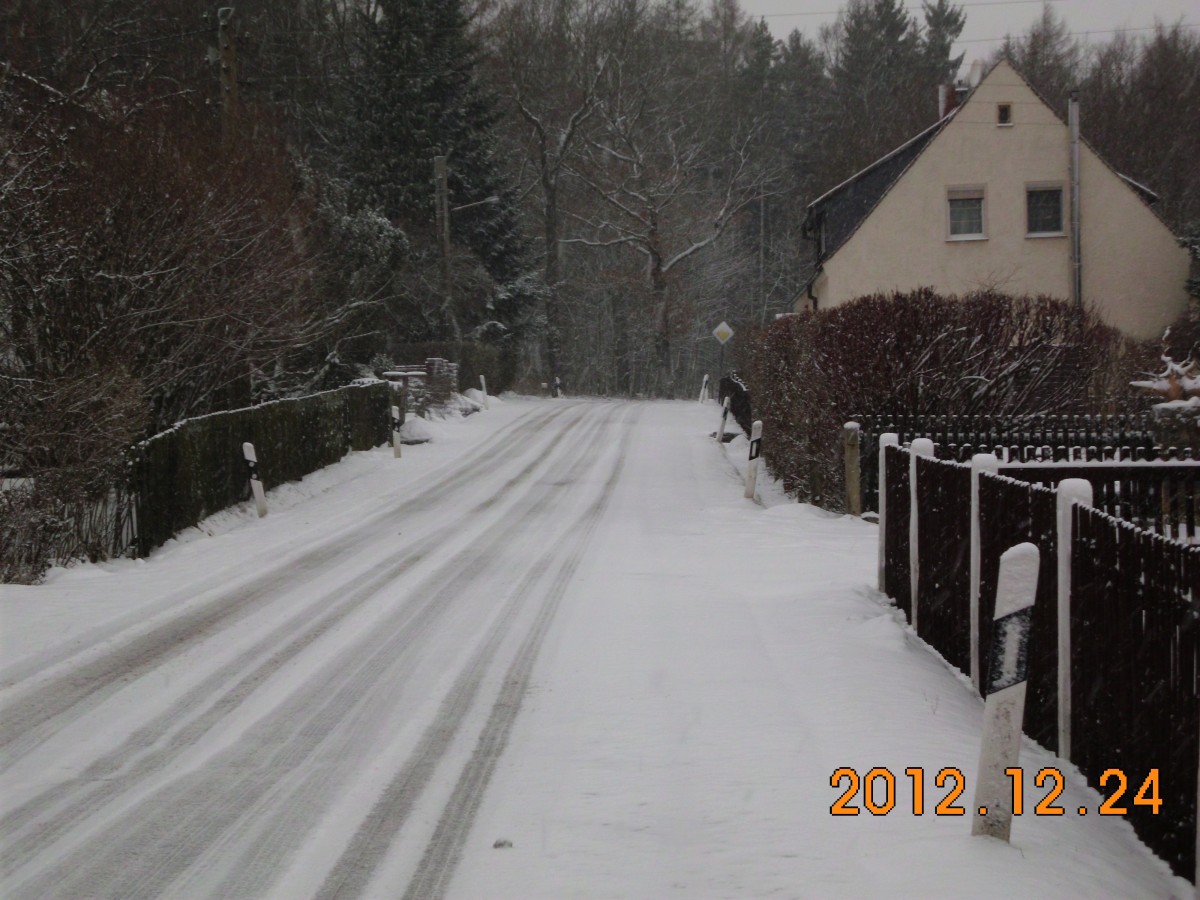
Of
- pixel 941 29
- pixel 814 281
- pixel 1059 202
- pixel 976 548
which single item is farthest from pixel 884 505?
pixel 941 29

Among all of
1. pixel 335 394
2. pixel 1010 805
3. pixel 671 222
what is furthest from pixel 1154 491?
pixel 671 222

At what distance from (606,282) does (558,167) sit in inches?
287

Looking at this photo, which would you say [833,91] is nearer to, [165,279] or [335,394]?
[335,394]

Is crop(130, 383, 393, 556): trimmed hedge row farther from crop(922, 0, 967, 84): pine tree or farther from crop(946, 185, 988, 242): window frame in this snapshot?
crop(922, 0, 967, 84): pine tree

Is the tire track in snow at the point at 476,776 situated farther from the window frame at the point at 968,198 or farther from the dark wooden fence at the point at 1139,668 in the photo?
the window frame at the point at 968,198

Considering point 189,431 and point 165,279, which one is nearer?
point 189,431

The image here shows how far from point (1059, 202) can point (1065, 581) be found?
28.1 m

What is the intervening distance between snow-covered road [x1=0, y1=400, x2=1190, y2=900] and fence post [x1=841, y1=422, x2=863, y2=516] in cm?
260

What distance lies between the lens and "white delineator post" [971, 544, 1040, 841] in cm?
389

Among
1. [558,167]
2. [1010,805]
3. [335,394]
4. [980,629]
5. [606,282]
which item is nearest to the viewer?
[1010,805]

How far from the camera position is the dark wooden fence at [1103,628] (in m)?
3.88

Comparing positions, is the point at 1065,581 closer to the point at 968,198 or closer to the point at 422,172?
the point at 968,198

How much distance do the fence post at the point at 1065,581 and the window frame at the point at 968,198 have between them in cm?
2684

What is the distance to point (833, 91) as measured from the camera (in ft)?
193
